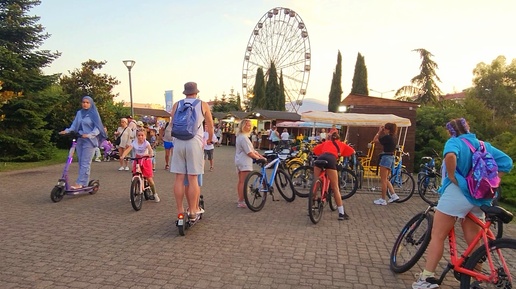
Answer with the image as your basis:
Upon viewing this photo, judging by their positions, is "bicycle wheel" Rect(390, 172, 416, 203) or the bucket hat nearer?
the bucket hat

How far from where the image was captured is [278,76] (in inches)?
2157

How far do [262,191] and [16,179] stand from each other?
702cm

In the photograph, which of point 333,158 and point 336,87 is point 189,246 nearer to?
point 333,158

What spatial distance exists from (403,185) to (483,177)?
265 inches

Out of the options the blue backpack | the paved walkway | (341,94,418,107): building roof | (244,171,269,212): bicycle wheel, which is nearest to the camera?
the paved walkway

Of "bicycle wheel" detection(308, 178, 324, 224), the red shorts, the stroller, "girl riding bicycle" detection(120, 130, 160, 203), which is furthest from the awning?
the stroller

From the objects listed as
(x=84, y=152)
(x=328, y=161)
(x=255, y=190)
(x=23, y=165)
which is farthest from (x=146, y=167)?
(x=23, y=165)

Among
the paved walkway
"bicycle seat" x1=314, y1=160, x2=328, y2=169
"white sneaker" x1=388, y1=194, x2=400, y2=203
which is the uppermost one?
"bicycle seat" x1=314, y1=160, x2=328, y2=169

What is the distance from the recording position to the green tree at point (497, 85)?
45250 mm

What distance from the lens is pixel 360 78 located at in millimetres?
47781

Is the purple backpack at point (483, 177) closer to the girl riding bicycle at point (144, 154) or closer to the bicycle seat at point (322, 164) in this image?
the bicycle seat at point (322, 164)

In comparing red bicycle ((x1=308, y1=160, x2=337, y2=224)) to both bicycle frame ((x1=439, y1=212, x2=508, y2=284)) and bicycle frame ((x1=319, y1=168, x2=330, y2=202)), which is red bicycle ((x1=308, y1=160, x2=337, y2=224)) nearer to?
bicycle frame ((x1=319, y1=168, x2=330, y2=202))

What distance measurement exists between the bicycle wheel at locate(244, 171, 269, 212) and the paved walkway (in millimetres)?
188

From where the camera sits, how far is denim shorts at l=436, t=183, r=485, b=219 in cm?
356
